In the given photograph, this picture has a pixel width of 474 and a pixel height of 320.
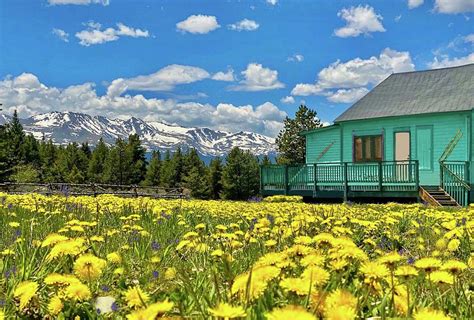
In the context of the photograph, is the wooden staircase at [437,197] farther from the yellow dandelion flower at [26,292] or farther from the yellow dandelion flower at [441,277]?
the yellow dandelion flower at [26,292]

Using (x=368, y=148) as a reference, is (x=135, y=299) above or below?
below

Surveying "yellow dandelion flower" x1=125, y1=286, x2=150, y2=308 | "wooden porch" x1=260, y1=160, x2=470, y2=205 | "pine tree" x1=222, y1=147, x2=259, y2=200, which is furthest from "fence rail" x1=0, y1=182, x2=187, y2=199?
"pine tree" x1=222, y1=147, x2=259, y2=200

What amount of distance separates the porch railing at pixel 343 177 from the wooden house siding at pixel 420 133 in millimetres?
956

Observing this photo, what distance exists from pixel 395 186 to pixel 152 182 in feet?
108

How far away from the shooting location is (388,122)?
2306 cm

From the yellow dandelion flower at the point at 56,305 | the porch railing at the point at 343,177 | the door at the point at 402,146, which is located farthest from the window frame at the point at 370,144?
the yellow dandelion flower at the point at 56,305

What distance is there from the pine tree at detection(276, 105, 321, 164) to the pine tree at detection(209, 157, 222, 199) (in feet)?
29.4

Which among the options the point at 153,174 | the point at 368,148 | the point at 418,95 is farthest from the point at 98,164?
the point at 418,95

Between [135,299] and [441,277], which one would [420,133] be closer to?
[441,277]

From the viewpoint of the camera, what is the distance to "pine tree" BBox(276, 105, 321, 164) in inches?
1618

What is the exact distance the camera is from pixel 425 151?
854 inches

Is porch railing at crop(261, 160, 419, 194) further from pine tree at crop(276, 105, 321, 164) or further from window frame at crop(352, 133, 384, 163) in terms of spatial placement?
pine tree at crop(276, 105, 321, 164)

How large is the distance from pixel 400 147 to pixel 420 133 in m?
1.13

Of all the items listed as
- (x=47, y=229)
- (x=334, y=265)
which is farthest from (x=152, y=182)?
(x=334, y=265)
